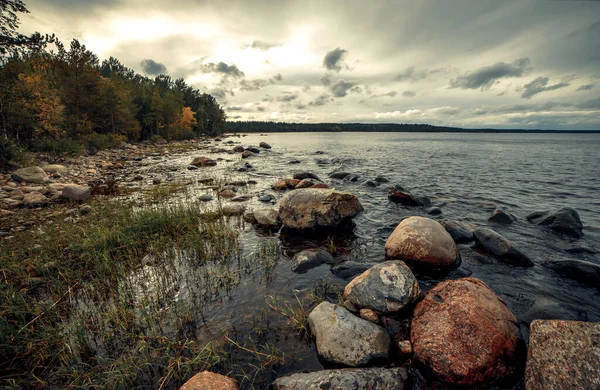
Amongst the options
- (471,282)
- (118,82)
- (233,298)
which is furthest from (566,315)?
(118,82)

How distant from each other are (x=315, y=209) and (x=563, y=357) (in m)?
6.26

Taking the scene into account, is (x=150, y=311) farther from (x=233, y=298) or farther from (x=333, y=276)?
(x=333, y=276)

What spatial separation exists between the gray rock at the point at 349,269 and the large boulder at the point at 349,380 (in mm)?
2642

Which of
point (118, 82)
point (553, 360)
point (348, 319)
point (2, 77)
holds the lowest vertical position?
Result: point (348, 319)

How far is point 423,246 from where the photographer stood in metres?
5.97

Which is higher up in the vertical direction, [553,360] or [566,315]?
[553,360]

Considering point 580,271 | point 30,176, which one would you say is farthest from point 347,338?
point 30,176

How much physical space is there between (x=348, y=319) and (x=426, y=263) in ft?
10.3

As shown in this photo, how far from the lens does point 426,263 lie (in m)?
5.95

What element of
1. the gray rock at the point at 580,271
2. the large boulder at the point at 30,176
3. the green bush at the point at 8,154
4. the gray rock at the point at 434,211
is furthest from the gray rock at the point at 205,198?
the green bush at the point at 8,154

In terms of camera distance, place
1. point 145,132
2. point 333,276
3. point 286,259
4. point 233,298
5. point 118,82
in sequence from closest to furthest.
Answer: point 233,298
point 333,276
point 286,259
point 118,82
point 145,132

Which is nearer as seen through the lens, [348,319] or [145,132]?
[348,319]

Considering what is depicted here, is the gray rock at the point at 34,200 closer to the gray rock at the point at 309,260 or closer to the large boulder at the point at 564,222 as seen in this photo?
the gray rock at the point at 309,260

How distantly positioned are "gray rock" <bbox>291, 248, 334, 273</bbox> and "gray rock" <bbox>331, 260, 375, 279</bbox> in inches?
18.4
